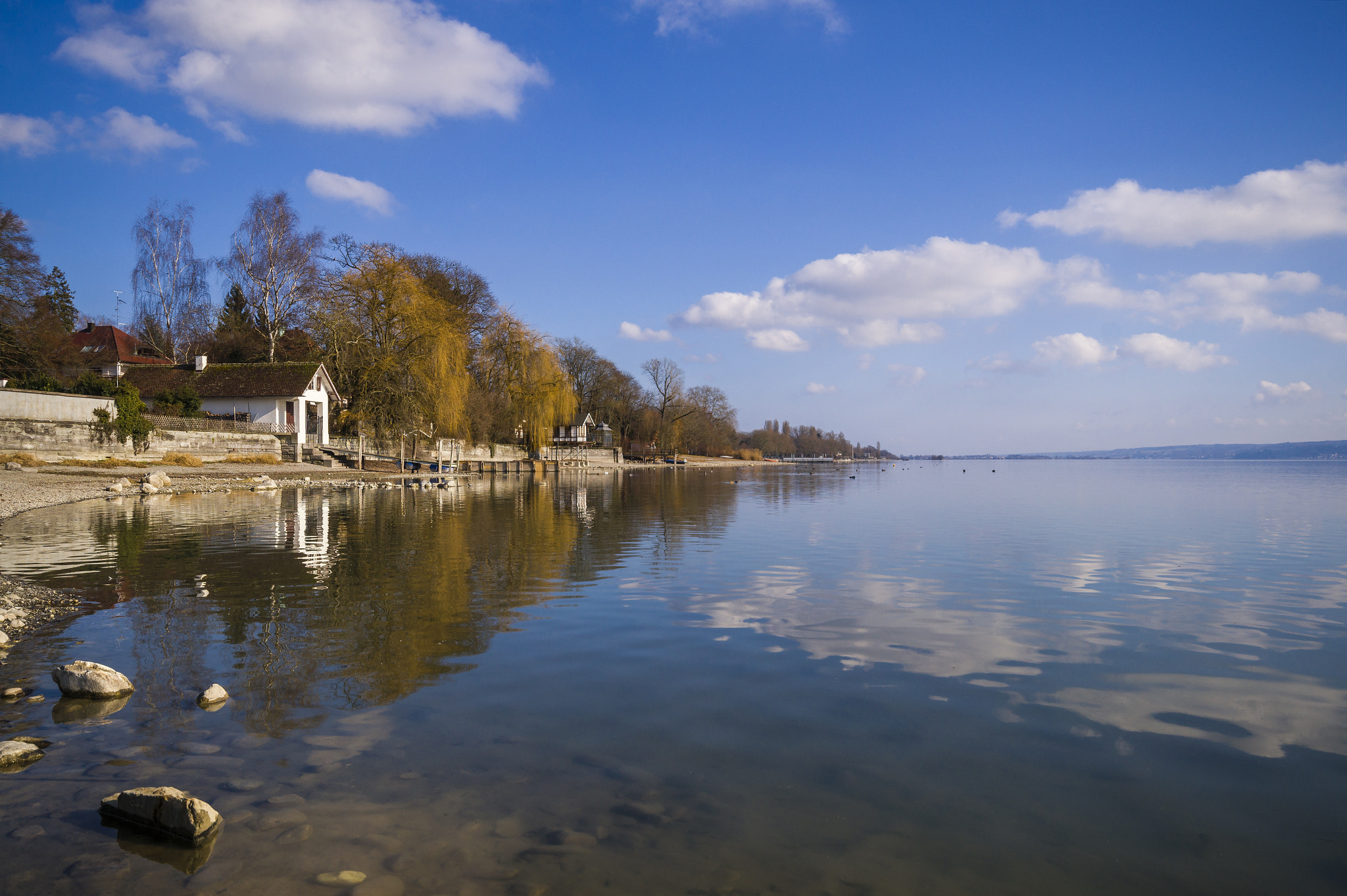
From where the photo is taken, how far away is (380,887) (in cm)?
336

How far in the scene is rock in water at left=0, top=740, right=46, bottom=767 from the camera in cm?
448

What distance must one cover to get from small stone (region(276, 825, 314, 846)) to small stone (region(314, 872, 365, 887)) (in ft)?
1.24

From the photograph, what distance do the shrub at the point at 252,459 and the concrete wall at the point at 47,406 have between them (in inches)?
227

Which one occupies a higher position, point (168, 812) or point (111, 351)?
point (111, 351)

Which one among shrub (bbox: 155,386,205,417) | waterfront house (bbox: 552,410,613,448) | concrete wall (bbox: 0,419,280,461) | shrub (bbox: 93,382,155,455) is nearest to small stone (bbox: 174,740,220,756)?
concrete wall (bbox: 0,419,280,461)

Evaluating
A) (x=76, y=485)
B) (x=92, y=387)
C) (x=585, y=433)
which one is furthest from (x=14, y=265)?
(x=585, y=433)

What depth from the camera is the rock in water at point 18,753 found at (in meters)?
4.48

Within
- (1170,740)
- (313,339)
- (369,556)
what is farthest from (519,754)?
(313,339)

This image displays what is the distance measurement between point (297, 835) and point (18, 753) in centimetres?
225

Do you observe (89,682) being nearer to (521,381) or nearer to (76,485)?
(76,485)

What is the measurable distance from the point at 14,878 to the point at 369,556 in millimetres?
9837

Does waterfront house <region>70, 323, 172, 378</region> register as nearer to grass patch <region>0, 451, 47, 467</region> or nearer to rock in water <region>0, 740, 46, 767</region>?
grass patch <region>0, 451, 47, 467</region>

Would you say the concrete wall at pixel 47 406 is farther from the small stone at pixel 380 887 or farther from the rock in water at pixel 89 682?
the small stone at pixel 380 887

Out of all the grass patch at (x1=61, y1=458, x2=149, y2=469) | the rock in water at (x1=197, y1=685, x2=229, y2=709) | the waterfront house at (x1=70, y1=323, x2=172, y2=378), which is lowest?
the rock in water at (x1=197, y1=685, x2=229, y2=709)
